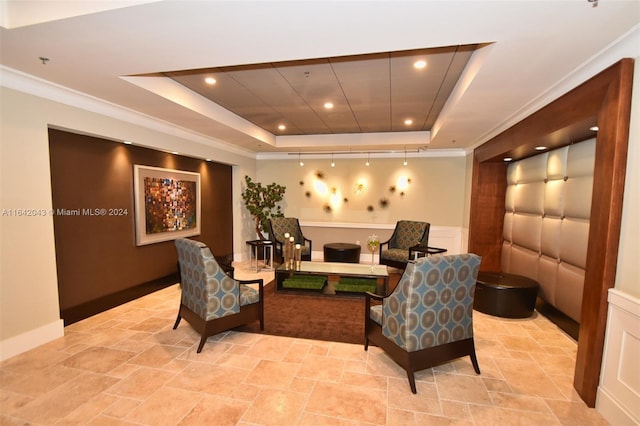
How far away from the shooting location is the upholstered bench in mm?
3604

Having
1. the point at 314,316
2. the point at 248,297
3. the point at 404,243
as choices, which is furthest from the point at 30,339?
the point at 404,243

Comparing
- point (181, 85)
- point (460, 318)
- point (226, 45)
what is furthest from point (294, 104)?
point (460, 318)

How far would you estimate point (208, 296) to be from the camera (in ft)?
9.15

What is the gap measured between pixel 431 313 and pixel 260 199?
16.1ft

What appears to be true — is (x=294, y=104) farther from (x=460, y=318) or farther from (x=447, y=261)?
(x=460, y=318)

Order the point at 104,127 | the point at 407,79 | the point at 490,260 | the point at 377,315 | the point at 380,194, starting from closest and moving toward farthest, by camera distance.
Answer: the point at 377,315
the point at 407,79
the point at 104,127
the point at 490,260
the point at 380,194

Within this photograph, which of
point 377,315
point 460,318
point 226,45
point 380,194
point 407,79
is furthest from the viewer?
point 380,194

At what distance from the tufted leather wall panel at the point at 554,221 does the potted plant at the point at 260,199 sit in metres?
4.65

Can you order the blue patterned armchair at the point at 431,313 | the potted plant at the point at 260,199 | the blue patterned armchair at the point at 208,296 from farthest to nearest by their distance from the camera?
the potted plant at the point at 260,199 < the blue patterned armchair at the point at 208,296 < the blue patterned armchair at the point at 431,313

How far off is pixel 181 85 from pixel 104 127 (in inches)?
41.8

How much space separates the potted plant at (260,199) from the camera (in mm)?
6445

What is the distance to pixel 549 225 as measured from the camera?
142 inches

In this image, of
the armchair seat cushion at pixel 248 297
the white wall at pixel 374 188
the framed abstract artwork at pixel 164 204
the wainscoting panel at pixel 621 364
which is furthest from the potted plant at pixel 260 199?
the wainscoting panel at pixel 621 364

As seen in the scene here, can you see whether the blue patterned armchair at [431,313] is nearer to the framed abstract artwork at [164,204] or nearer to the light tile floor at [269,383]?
the light tile floor at [269,383]
